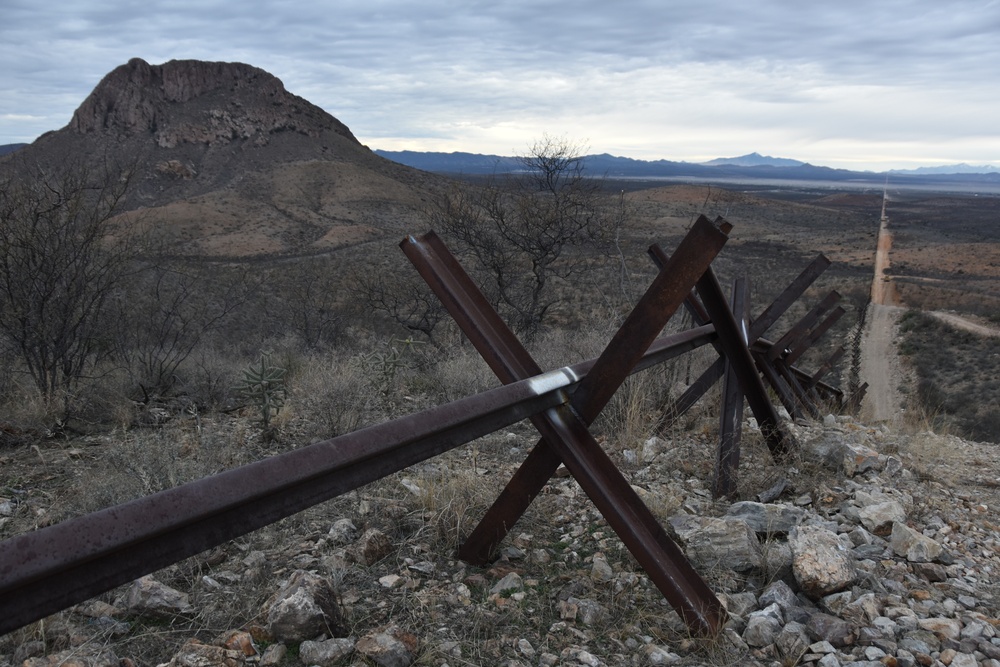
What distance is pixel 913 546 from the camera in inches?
112

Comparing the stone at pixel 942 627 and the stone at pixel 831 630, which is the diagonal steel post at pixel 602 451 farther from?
the stone at pixel 942 627

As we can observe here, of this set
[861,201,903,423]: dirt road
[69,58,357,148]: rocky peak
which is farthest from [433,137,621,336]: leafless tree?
[69,58,357,148]: rocky peak

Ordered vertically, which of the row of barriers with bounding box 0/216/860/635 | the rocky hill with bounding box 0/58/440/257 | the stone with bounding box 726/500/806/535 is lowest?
the stone with bounding box 726/500/806/535

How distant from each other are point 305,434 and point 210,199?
208 feet

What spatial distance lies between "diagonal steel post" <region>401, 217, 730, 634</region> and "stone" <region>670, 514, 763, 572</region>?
1.46 ft

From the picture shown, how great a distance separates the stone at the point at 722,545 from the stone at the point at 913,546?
612 millimetres

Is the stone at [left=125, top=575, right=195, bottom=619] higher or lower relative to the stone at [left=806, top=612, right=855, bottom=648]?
higher

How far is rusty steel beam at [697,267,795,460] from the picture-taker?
11.1ft

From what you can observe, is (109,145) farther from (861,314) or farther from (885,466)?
(885,466)

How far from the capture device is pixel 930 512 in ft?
11.3

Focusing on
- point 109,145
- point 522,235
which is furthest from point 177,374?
point 109,145

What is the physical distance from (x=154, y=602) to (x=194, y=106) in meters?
92.6

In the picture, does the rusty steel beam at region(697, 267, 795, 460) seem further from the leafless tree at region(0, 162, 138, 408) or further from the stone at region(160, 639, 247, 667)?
the leafless tree at region(0, 162, 138, 408)

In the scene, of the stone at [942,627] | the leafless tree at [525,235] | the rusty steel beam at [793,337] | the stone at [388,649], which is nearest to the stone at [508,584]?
the stone at [388,649]
